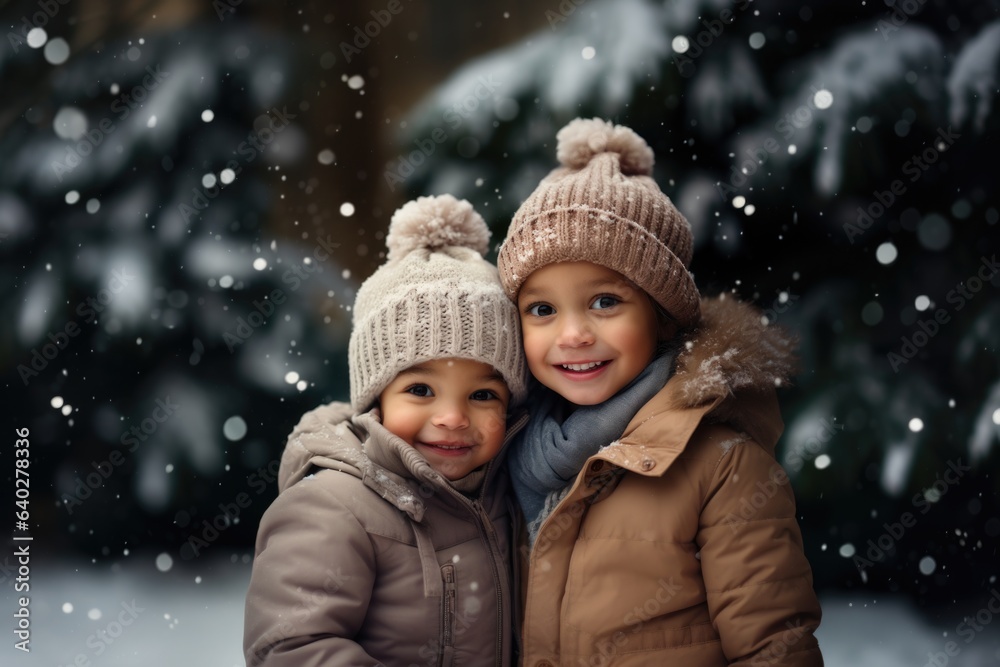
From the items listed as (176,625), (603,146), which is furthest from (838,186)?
(176,625)

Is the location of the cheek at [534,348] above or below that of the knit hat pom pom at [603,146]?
below

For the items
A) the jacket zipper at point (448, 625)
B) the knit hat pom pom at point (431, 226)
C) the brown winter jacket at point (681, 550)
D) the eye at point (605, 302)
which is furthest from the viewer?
the knit hat pom pom at point (431, 226)

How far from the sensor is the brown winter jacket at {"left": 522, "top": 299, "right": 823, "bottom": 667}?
1594 millimetres

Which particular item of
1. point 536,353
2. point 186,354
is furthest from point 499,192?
point 186,354

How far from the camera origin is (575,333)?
1.76 meters

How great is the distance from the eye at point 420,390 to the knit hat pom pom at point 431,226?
1.03 feet

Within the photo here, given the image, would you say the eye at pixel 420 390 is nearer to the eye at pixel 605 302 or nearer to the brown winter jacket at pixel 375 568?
the brown winter jacket at pixel 375 568

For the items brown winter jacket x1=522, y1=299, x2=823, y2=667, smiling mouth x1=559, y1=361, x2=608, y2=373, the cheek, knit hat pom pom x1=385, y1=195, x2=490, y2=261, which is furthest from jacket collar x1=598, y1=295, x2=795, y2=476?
knit hat pom pom x1=385, y1=195, x2=490, y2=261

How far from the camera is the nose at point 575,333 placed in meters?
1.76

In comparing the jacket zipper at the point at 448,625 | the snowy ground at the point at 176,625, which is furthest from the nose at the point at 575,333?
the snowy ground at the point at 176,625

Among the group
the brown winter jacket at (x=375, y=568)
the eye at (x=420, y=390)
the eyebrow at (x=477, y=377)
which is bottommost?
the brown winter jacket at (x=375, y=568)

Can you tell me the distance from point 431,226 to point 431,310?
0.24 meters

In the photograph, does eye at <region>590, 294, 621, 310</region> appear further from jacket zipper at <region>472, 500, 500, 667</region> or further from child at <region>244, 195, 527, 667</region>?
jacket zipper at <region>472, 500, 500, 667</region>

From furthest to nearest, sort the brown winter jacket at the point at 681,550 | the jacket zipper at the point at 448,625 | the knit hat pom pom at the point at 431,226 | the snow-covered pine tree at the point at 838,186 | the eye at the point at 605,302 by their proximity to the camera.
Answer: the snow-covered pine tree at the point at 838,186 → the knit hat pom pom at the point at 431,226 → the eye at the point at 605,302 → the jacket zipper at the point at 448,625 → the brown winter jacket at the point at 681,550
